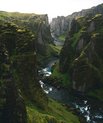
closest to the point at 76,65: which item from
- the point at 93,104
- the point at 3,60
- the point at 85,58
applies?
the point at 85,58

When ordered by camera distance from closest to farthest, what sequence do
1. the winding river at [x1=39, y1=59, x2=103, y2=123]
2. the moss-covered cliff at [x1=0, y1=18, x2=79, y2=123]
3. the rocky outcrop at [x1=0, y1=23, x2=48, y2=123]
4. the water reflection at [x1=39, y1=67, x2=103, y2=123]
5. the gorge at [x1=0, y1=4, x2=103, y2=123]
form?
the gorge at [x1=0, y1=4, x2=103, y2=123], the moss-covered cliff at [x1=0, y1=18, x2=79, y2=123], the rocky outcrop at [x1=0, y1=23, x2=48, y2=123], the water reflection at [x1=39, y1=67, x2=103, y2=123], the winding river at [x1=39, y1=59, x2=103, y2=123]

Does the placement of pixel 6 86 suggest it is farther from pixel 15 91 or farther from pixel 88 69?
pixel 88 69

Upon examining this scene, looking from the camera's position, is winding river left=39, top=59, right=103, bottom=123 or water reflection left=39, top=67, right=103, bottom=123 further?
winding river left=39, top=59, right=103, bottom=123

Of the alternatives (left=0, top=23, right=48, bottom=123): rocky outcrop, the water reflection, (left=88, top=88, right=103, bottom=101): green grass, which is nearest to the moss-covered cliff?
(left=0, top=23, right=48, bottom=123): rocky outcrop

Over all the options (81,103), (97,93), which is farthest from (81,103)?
(97,93)

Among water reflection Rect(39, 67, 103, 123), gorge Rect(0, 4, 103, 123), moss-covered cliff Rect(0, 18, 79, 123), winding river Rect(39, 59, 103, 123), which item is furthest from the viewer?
winding river Rect(39, 59, 103, 123)

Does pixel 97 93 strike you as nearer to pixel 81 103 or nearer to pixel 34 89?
pixel 81 103

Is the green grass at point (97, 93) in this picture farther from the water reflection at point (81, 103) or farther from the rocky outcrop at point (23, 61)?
the rocky outcrop at point (23, 61)

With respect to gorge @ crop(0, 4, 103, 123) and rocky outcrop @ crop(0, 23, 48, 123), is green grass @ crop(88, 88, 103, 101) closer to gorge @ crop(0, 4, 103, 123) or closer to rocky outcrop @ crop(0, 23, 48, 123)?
gorge @ crop(0, 4, 103, 123)
